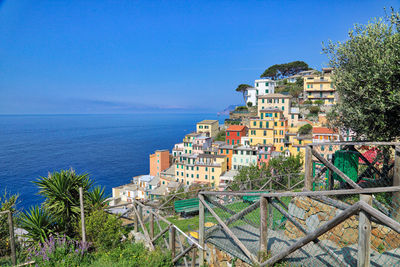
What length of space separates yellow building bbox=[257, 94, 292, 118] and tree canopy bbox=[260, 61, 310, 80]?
1670 inches

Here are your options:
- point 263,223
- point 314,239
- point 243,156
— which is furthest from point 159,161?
point 314,239

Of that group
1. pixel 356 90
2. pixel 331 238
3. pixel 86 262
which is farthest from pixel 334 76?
pixel 86 262

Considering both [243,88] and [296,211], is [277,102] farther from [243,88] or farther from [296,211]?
[296,211]

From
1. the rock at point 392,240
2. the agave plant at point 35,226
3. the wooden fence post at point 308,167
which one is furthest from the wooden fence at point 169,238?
the rock at point 392,240

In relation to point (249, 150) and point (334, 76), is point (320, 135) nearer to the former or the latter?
point (249, 150)

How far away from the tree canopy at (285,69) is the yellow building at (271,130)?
51.6 metres

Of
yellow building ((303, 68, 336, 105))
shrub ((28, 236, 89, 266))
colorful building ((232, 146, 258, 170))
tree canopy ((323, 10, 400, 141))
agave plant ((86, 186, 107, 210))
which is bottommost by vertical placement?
colorful building ((232, 146, 258, 170))

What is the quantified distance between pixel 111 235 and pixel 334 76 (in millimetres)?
9407

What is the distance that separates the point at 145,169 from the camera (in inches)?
3388

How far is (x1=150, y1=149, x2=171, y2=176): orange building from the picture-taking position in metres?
69.4

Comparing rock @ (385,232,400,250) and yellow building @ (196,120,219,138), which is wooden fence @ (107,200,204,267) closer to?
rock @ (385,232,400,250)

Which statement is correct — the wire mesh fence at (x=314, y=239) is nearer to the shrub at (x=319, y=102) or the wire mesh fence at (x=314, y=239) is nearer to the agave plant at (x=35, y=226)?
the agave plant at (x=35, y=226)

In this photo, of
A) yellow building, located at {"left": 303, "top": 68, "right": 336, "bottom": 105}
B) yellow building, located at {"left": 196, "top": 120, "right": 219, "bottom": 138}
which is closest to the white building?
yellow building, located at {"left": 303, "top": 68, "right": 336, "bottom": 105}

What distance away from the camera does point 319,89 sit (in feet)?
227
